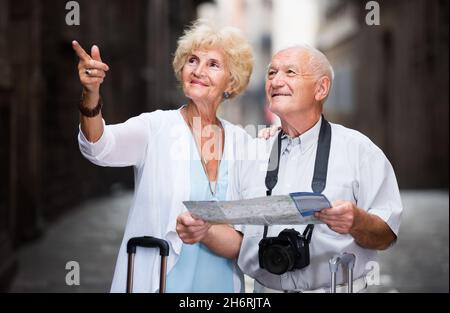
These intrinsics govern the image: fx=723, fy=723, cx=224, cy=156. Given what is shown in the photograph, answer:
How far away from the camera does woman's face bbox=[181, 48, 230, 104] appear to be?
2125mm

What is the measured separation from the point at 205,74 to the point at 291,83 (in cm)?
26

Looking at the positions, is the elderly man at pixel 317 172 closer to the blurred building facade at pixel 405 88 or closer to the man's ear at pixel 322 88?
the man's ear at pixel 322 88

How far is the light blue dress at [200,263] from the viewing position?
2113 millimetres

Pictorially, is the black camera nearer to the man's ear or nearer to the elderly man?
the elderly man

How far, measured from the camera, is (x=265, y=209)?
179 cm

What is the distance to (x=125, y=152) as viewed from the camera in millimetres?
2135

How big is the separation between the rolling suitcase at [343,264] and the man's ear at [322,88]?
450mm

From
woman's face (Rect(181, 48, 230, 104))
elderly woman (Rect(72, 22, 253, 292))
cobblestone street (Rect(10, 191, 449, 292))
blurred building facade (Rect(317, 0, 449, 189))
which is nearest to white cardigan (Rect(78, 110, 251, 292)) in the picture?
elderly woman (Rect(72, 22, 253, 292))

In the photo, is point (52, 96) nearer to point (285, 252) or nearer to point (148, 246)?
point (148, 246)

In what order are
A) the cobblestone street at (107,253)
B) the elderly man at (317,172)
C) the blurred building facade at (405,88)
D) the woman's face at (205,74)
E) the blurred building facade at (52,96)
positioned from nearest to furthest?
the elderly man at (317,172) → the woman's face at (205,74) → the cobblestone street at (107,253) → the blurred building facade at (52,96) → the blurred building facade at (405,88)

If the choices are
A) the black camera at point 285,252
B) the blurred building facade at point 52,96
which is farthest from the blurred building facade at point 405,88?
the black camera at point 285,252

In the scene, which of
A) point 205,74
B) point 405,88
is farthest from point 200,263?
point 405,88

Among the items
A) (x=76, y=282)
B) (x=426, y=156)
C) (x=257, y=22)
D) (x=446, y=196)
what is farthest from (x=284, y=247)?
(x=257, y=22)

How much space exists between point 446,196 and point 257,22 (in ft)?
165
